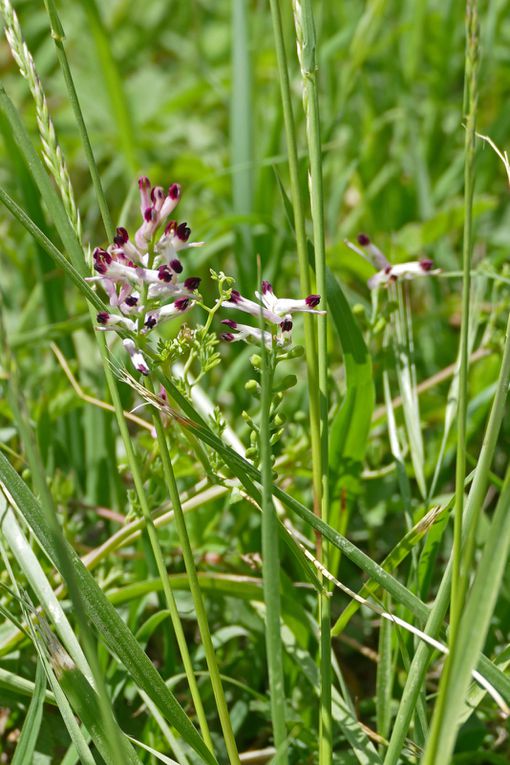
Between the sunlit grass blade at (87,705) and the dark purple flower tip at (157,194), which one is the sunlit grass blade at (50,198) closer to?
the dark purple flower tip at (157,194)

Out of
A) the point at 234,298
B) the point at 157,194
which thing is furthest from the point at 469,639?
the point at 157,194

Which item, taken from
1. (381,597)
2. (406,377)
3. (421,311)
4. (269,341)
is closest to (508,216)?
(421,311)

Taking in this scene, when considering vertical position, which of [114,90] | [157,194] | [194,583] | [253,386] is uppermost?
[114,90]

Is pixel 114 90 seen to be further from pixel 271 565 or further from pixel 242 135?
pixel 271 565

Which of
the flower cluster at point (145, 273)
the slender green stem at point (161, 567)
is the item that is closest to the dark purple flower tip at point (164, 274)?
the flower cluster at point (145, 273)

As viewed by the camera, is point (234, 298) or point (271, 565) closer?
point (271, 565)

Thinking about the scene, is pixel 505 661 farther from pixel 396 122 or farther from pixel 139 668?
pixel 396 122

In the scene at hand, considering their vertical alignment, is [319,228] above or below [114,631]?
above
